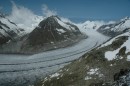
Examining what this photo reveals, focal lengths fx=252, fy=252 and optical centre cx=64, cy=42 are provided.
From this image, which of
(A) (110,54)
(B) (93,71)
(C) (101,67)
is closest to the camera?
(C) (101,67)

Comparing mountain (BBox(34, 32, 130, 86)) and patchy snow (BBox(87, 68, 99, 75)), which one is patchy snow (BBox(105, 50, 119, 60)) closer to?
mountain (BBox(34, 32, 130, 86))

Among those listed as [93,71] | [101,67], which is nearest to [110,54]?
[101,67]

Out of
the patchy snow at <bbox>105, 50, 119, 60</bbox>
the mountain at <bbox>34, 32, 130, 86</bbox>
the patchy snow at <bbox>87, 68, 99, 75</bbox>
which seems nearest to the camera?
the mountain at <bbox>34, 32, 130, 86</bbox>

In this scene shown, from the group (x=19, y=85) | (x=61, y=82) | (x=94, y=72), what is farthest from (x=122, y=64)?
(x=19, y=85)

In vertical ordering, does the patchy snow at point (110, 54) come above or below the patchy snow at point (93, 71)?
above

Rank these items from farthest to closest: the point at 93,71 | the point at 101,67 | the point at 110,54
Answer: the point at 110,54 < the point at 93,71 < the point at 101,67

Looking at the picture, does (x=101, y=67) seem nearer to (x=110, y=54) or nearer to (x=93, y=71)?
(x=93, y=71)

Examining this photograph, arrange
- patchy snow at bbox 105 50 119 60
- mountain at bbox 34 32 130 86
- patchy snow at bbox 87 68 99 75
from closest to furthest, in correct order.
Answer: mountain at bbox 34 32 130 86 < patchy snow at bbox 87 68 99 75 < patchy snow at bbox 105 50 119 60

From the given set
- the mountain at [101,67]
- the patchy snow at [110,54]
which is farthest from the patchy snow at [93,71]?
the patchy snow at [110,54]

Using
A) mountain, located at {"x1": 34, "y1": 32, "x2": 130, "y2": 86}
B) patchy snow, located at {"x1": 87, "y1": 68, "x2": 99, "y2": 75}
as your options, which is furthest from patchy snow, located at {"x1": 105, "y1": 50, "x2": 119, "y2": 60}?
patchy snow, located at {"x1": 87, "y1": 68, "x2": 99, "y2": 75}

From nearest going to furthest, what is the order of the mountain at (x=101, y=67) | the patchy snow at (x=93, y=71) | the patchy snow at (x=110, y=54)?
the mountain at (x=101, y=67) → the patchy snow at (x=93, y=71) → the patchy snow at (x=110, y=54)

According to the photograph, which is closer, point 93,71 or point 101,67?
point 101,67

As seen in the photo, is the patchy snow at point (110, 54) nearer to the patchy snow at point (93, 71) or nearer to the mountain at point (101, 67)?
the mountain at point (101, 67)
